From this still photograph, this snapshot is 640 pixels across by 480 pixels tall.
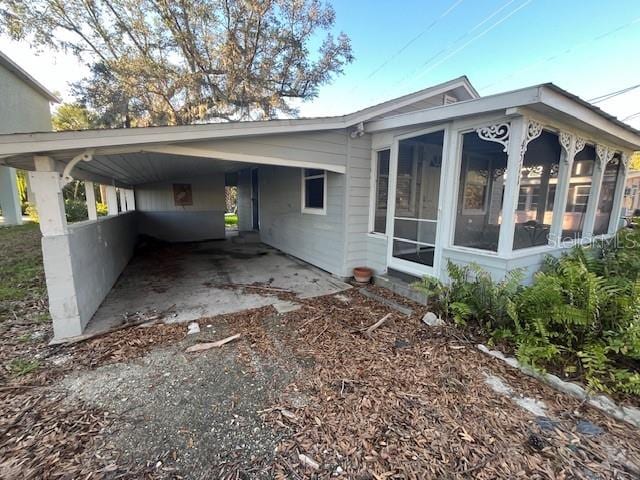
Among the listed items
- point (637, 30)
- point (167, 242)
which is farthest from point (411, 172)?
point (637, 30)

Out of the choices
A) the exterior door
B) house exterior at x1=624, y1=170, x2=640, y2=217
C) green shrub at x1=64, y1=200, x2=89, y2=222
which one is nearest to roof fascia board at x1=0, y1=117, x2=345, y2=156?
the exterior door

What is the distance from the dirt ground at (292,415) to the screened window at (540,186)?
Answer: 2363 mm

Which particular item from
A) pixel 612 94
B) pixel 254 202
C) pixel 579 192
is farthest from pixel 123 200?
pixel 612 94

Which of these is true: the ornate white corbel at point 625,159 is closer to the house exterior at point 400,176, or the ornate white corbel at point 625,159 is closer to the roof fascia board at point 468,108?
the house exterior at point 400,176

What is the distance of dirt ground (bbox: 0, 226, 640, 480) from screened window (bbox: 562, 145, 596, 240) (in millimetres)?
3698

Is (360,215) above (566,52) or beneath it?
beneath

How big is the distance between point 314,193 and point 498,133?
3.69 m

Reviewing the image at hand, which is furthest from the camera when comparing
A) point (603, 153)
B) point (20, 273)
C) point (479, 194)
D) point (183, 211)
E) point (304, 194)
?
point (183, 211)

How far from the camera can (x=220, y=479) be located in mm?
1605

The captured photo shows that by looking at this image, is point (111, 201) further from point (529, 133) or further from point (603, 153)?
point (603, 153)

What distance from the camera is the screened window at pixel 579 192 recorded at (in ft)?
16.2

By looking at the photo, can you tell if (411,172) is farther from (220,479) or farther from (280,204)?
(220,479)

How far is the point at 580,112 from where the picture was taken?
3549mm

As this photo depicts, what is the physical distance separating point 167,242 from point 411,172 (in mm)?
8381
